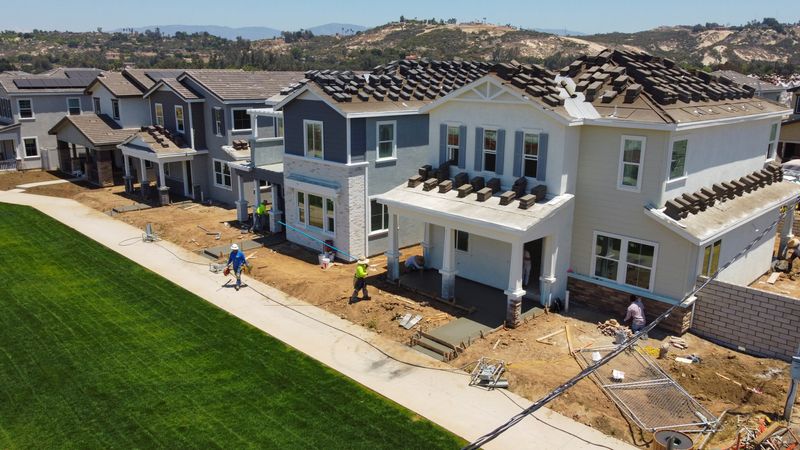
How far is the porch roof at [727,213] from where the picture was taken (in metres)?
16.7

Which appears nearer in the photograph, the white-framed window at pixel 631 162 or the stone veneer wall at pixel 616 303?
the stone veneer wall at pixel 616 303

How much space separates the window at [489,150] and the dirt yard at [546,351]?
4947 millimetres

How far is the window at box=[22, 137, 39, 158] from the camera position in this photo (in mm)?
43153

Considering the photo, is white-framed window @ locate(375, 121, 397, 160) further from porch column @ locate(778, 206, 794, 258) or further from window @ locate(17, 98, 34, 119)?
window @ locate(17, 98, 34, 119)

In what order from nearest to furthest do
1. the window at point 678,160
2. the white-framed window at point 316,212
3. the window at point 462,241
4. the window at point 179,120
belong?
1. the window at point 678,160
2. the window at point 462,241
3. the white-framed window at point 316,212
4. the window at point 179,120

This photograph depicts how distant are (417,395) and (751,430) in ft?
23.4

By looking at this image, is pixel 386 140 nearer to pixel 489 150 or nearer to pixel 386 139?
pixel 386 139

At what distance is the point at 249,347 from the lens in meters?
16.7

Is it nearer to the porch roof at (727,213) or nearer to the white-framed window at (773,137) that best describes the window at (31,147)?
the porch roof at (727,213)

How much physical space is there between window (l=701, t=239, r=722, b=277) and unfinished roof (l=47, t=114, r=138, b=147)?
109 feet

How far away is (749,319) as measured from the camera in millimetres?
16172

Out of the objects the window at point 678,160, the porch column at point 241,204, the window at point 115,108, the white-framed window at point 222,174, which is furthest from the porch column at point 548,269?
the window at point 115,108

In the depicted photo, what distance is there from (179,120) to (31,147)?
16.7m

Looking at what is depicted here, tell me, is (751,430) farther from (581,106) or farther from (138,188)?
(138,188)
